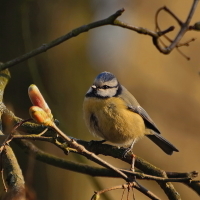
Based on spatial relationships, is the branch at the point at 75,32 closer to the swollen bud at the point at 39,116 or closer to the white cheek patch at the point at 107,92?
the white cheek patch at the point at 107,92

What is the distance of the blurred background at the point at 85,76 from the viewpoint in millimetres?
3785

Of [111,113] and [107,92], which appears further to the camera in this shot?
[107,92]

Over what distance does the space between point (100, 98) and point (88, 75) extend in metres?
1.29

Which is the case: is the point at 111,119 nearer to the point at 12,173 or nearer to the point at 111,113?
the point at 111,113

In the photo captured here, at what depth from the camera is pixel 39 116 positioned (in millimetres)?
1129

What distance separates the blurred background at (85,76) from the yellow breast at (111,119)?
14.4 inches

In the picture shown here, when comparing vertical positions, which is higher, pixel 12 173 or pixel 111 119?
pixel 111 119

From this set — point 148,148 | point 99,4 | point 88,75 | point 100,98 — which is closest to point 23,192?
point 100,98

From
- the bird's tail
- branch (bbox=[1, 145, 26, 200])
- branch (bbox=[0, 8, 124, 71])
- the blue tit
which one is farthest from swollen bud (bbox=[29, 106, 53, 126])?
the bird's tail

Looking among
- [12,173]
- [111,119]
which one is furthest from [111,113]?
[12,173]

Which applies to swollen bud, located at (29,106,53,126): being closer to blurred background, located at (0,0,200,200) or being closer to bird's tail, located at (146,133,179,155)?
blurred background, located at (0,0,200,200)

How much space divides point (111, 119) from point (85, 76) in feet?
4.55

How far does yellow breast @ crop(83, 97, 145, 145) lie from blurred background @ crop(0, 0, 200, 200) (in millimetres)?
367

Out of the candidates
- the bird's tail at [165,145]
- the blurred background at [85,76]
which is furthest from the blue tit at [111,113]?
the blurred background at [85,76]
